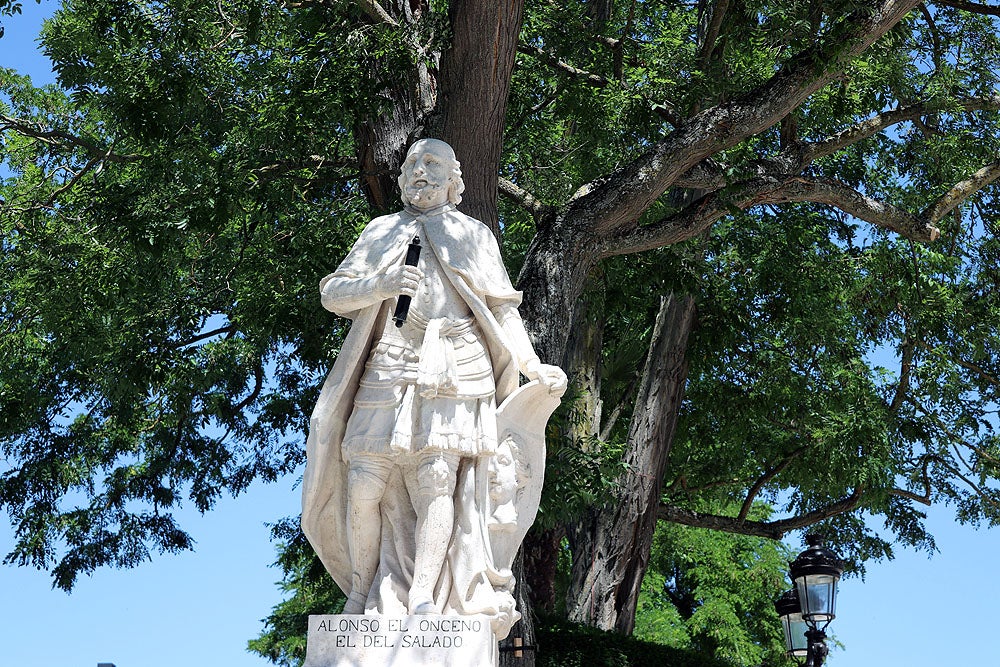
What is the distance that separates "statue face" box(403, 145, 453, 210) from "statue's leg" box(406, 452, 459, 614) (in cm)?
149

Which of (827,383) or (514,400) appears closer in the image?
(514,400)

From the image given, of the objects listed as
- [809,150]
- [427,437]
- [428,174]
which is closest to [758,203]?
[809,150]

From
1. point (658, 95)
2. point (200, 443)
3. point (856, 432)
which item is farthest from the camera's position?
point (200, 443)

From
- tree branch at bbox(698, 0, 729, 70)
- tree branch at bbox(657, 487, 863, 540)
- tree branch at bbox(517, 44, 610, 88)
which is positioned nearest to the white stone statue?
tree branch at bbox(517, 44, 610, 88)

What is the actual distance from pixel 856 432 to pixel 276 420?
22.5 ft

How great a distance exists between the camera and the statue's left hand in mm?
6719

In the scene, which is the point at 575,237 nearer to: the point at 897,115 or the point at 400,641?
the point at 897,115

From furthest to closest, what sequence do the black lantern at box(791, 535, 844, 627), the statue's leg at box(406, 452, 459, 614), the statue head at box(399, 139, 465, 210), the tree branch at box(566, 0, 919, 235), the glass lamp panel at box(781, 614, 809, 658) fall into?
1. the glass lamp panel at box(781, 614, 809, 658)
2. the black lantern at box(791, 535, 844, 627)
3. the tree branch at box(566, 0, 919, 235)
4. the statue head at box(399, 139, 465, 210)
5. the statue's leg at box(406, 452, 459, 614)

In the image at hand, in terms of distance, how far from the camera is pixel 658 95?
39.2 ft

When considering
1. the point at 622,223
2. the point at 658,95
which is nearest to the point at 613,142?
the point at 658,95

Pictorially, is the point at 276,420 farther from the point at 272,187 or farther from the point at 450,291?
the point at 450,291

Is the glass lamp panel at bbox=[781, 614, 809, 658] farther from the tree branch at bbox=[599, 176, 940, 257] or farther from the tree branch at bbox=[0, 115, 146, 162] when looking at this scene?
the tree branch at bbox=[0, 115, 146, 162]

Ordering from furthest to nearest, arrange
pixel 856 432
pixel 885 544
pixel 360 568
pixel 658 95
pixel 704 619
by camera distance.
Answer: pixel 704 619
pixel 885 544
pixel 856 432
pixel 658 95
pixel 360 568

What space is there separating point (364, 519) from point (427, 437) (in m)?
0.53
